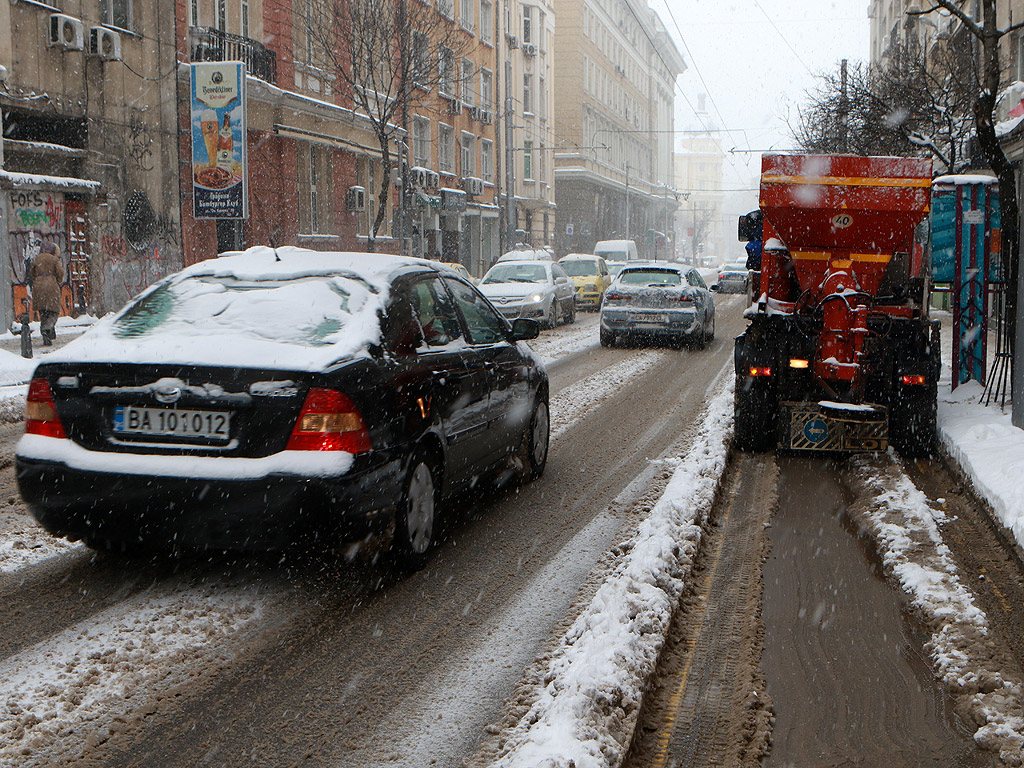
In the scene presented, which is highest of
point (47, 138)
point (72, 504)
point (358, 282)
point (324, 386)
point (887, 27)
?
point (887, 27)

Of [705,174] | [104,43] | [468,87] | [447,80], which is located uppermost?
[705,174]

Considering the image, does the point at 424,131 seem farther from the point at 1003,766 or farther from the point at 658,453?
the point at 1003,766

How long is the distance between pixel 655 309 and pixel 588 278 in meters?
12.2

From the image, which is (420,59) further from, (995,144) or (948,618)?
(948,618)

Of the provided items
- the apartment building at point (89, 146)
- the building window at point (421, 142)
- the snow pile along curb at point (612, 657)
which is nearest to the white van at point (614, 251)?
the building window at point (421, 142)

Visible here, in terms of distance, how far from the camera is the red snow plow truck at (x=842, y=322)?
8.28 metres

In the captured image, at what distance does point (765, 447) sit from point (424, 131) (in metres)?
32.9

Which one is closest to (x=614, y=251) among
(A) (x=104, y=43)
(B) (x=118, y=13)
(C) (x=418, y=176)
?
(C) (x=418, y=176)

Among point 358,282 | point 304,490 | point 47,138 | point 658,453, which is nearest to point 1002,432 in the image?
point 658,453

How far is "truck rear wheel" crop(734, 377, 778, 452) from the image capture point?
8.66 metres

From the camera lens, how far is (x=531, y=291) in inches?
875

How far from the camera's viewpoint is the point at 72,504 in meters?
4.67

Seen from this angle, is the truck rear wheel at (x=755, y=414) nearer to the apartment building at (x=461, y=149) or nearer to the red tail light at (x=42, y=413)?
the red tail light at (x=42, y=413)

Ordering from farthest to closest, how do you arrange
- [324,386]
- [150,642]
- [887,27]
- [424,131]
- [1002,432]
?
[887,27], [424,131], [1002,432], [324,386], [150,642]
